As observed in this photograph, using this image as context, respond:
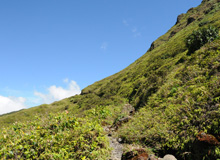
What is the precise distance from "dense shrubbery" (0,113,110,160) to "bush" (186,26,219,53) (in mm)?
16662

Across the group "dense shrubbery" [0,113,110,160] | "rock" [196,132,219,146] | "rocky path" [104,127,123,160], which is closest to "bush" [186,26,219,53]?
"rock" [196,132,219,146]

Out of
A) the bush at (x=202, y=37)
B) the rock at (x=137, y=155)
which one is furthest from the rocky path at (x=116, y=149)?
the bush at (x=202, y=37)

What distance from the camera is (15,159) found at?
676 cm

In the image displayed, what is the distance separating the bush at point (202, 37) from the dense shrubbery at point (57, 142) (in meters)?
16.7

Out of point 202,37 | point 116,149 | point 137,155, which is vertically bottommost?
point 137,155

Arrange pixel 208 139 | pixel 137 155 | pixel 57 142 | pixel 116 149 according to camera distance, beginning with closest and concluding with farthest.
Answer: pixel 208 139, pixel 137 155, pixel 57 142, pixel 116 149

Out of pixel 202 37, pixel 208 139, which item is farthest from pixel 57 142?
pixel 202 37

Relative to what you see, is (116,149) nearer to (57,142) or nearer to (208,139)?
(57,142)

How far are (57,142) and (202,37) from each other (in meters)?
19.8

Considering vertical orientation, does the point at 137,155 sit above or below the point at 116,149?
below

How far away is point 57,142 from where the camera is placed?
8.16 m

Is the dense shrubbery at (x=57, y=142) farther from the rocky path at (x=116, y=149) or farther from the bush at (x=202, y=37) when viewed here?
the bush at (x=202, y=37)

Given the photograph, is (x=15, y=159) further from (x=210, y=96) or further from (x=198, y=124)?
(x=210, y=96)

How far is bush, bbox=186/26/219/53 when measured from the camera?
59.2 ft
